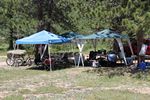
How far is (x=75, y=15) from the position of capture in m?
25.2

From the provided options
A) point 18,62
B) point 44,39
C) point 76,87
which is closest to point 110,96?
point 76,87

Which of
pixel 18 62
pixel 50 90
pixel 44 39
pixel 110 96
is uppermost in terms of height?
pixel 44 39

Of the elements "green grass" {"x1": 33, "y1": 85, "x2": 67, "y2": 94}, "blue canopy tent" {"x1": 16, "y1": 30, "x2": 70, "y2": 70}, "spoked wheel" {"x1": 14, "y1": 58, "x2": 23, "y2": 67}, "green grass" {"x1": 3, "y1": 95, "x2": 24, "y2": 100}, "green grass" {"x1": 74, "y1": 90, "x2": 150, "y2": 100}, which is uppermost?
"blue canopy tent" {"x1": 16, "y1": 30, "x2": 70, "y2": 70}

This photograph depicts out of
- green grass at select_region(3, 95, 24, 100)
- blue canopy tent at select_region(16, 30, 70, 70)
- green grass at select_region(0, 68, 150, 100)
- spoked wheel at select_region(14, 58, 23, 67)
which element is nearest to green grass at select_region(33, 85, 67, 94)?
green grass at select_region(0, 68, 150, 100)

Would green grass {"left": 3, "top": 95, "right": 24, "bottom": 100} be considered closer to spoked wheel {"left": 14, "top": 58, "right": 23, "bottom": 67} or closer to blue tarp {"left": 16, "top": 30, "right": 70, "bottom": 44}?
blue tarp {"left": 16, "top": 30, "right": 70, "bottom": 44}

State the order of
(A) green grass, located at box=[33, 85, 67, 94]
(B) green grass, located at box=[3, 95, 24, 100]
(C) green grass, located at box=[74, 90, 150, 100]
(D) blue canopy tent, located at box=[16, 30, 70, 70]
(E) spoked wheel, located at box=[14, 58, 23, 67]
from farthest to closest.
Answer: (E) spoked wheel, located at box=[14, 58, 23, 67], (D) blue canopy tent, located at box=[16, 30, 70, 70], (A) green grass, located at box=[33, 85, 67, 94], (B) green grass, located at box=[3, 95, 24, 100], (C) green grass, located at box=[74, 90, 150, 100]

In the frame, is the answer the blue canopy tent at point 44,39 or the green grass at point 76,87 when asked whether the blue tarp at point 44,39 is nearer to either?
the blue canopy tent at point 44,39

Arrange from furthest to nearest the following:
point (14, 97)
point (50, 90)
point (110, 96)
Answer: point (50, 90), point (14, 97), point (110, 96)

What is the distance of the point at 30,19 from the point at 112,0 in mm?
9252

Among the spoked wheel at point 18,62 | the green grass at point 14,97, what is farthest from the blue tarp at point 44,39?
the green grass at point 14,97

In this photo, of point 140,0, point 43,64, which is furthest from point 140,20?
point 43,64

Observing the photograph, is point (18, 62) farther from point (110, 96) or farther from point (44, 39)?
point (110, 96)

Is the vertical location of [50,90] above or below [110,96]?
above

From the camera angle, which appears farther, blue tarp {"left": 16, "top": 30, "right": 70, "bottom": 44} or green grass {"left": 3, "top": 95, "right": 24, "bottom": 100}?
blue tarp {"left": 16, "top": 30, "right": 70, "bottom": 44}
